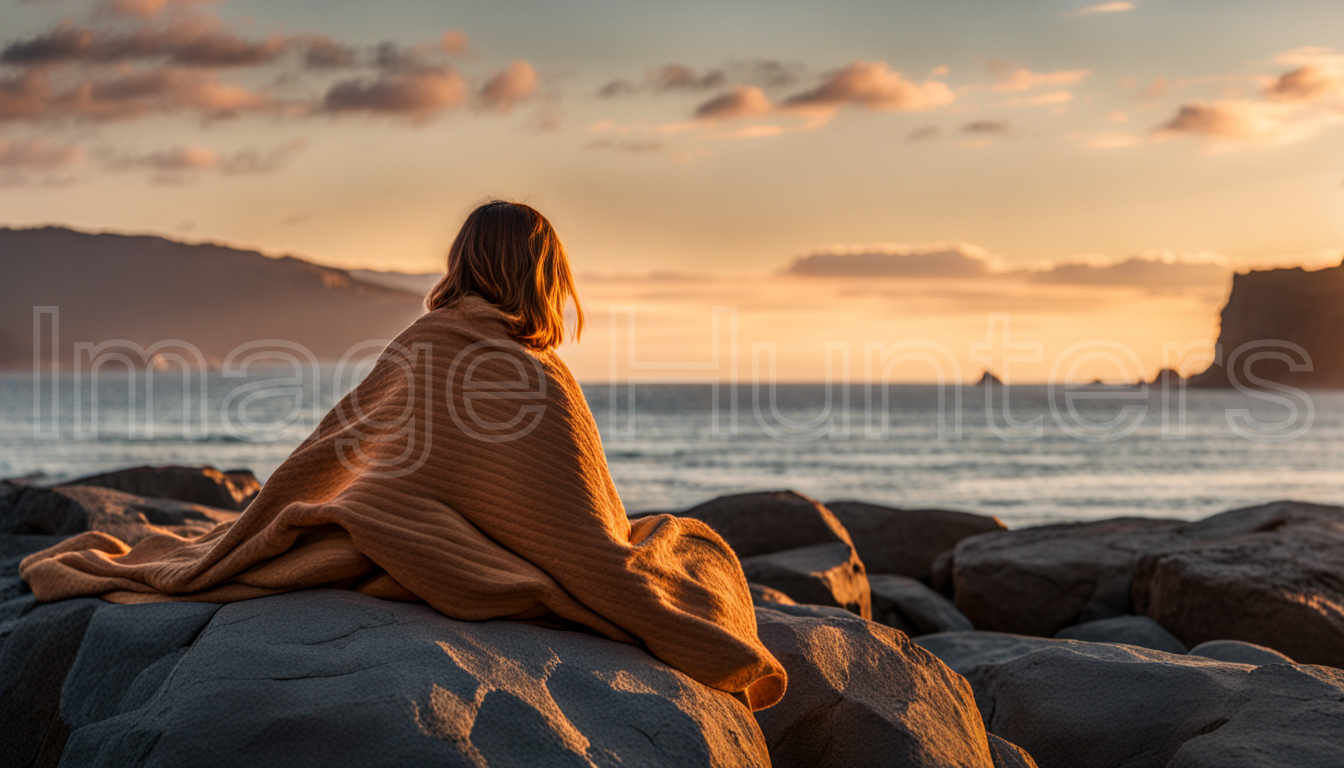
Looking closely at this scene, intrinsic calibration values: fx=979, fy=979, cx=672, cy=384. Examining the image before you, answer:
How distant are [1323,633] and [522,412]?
658 centimetres

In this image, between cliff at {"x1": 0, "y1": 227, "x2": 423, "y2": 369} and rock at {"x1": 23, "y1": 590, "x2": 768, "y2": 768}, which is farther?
cliff at {"x1": 0, "y1": 227, "x2": 423, "y2": 369}

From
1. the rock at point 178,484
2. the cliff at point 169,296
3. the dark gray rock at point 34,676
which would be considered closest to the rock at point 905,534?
the rock at point 178,484

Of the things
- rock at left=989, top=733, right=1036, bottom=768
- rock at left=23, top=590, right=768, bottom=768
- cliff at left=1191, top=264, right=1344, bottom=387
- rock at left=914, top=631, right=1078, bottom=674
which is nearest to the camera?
rock at left=23, top=590, right=768, bottom=768

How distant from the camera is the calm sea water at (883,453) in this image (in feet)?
95.0

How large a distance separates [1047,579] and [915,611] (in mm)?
1324

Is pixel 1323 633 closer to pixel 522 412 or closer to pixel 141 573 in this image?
pixel 522 412

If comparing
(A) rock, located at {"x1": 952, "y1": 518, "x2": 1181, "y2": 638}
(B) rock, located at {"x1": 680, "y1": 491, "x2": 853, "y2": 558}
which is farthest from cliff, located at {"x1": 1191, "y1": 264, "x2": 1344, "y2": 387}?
(B) rock, located at {"x1": 680, "y1": 491, "x2": 853, "y2": 558}

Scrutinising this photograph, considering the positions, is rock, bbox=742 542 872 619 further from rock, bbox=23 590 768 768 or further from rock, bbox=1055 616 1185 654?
rock, bbox=23 590 768 768

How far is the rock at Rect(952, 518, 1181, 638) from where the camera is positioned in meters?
9.19

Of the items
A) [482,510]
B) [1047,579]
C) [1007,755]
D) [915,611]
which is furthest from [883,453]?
[482,510]

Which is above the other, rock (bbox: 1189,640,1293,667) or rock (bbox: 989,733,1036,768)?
rock (bbox: 989,733,1036,768)

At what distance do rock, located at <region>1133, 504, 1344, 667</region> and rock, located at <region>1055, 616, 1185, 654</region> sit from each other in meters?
0.27

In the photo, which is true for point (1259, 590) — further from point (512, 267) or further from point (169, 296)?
point (169, 296)

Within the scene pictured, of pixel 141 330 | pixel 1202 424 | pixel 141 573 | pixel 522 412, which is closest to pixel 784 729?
pixel 522 412
